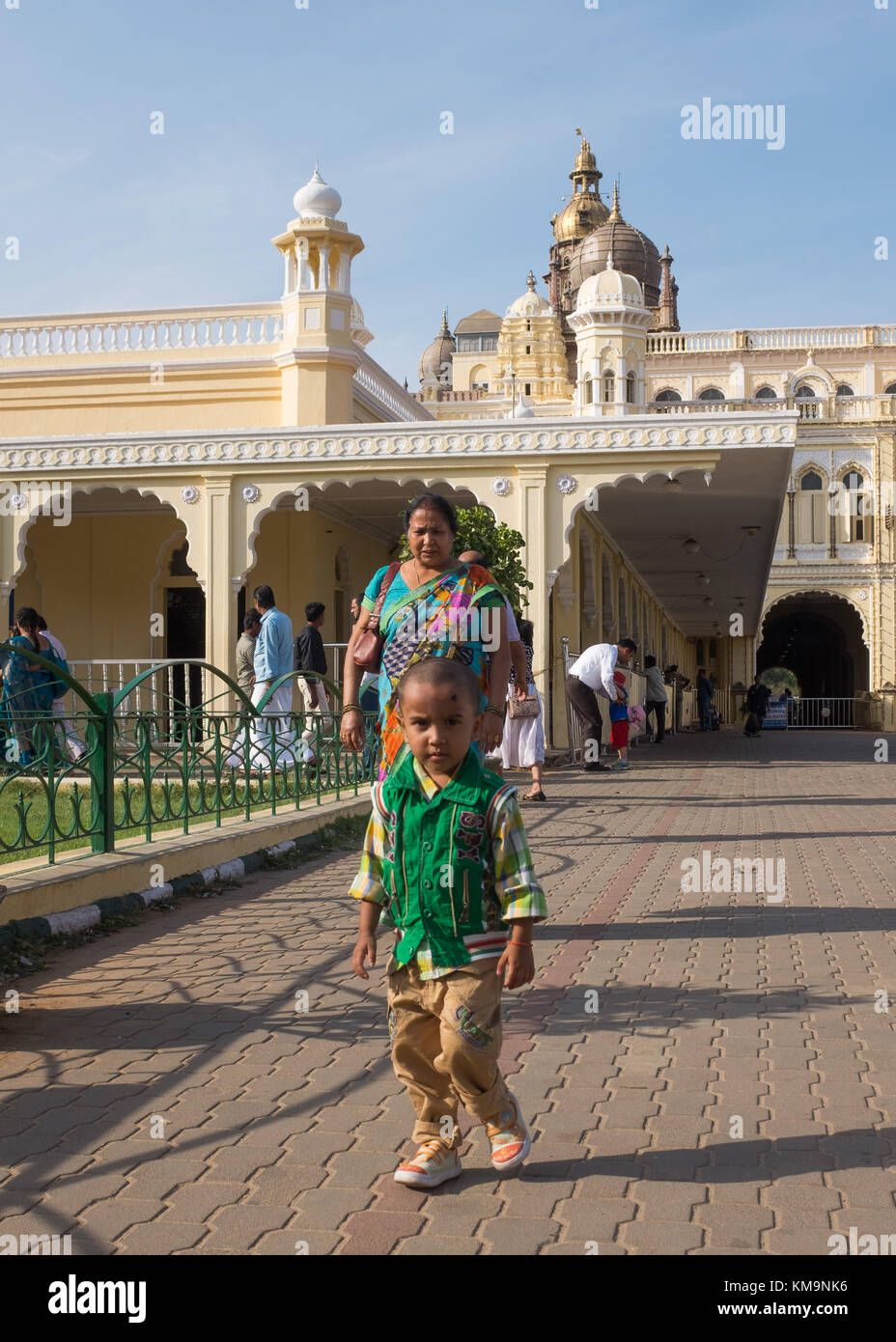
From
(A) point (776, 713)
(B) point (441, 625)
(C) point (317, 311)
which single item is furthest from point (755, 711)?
(B) point (441, 625)

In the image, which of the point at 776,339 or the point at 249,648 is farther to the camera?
the point at 776,339

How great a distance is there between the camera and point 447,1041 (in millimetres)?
3215

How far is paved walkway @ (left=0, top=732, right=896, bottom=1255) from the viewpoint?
3033 millimetres

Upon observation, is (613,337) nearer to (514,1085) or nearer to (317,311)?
(317,311)

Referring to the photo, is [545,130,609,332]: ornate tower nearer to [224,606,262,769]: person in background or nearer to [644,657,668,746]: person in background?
[644,657,668,746]: person in background

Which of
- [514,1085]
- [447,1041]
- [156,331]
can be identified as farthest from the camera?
[156,331]

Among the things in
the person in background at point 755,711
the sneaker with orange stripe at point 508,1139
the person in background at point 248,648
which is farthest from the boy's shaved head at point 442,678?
the person in background at point 755,711

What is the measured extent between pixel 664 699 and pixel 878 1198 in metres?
21.3

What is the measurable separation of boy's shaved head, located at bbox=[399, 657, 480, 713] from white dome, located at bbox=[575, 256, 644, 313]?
25.9m

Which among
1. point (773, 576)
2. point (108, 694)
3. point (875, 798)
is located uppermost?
point (773, 576)

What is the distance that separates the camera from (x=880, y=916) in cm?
681

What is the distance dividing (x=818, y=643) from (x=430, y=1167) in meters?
67.4
